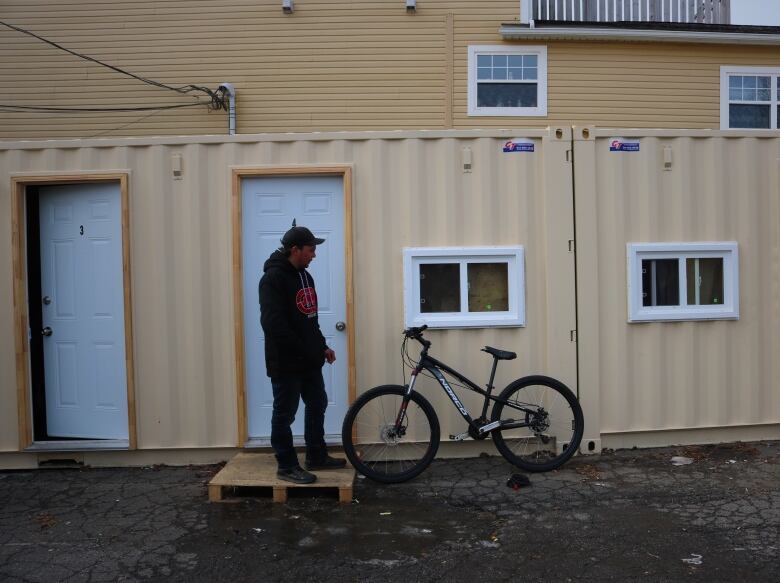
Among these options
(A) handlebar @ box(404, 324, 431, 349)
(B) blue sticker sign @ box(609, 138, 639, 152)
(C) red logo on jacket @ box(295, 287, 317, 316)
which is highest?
(B) blue sticker sign @ box(609, 138, 639, 152)

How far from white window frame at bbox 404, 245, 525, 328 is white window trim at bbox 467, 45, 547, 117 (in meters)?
4.72

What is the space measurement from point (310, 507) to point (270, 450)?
3.37ft

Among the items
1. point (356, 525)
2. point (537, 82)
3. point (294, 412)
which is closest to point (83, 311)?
point (294, 412)

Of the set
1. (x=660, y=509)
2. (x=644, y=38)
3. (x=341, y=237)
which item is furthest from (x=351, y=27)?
(x=660, y=509)

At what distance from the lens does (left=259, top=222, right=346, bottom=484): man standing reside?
15.6ft

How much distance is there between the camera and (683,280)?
583cm

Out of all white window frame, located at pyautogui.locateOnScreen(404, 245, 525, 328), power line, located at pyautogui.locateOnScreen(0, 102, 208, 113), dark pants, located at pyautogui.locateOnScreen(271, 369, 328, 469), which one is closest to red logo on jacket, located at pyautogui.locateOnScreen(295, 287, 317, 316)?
dark pants, located at pyautogui.locateOnScreen(271, 369, 328, 469)

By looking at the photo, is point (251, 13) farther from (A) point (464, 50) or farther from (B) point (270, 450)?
(B) point (270, 450)

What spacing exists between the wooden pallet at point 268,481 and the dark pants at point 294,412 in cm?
15

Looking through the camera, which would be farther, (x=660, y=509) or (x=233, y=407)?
(x=233, y=407)

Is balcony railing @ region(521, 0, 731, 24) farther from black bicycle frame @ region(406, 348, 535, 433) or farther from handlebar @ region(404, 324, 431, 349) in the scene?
black bicycle frame @ region(406, 348, 535, 433)

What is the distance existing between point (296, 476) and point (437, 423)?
3.81 ft

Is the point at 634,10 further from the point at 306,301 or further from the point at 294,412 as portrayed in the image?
the point at 294,412

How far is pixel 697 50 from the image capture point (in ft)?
32.8
